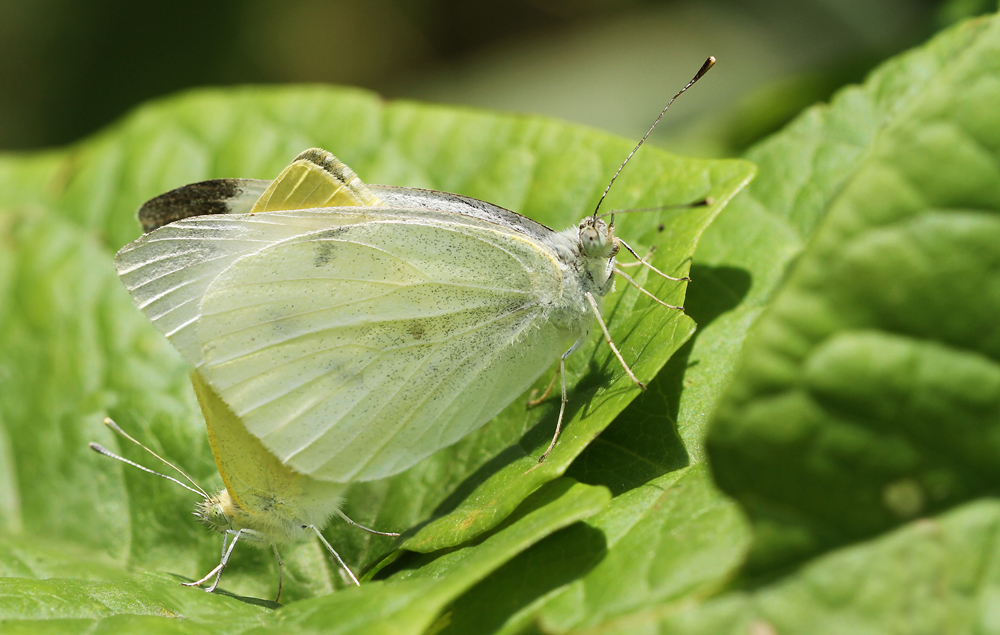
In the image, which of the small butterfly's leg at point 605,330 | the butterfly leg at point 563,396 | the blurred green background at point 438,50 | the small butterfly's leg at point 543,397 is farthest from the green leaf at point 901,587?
the blurred green background at point 438,50

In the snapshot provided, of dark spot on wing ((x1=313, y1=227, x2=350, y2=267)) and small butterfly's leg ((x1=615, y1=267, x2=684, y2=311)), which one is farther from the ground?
dark spot on wing ((x1=313, y1=227, x2=350, y2=267))

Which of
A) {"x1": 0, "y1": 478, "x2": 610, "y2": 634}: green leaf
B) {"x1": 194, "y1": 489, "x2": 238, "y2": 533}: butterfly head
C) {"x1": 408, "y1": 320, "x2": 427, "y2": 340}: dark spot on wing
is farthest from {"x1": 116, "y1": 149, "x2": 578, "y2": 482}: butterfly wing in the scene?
{"x1": 0, "y1": 478, "x2": 610, "y2": 634}: green leaf

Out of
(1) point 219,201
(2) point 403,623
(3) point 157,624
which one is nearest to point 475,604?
(2) point 403,623

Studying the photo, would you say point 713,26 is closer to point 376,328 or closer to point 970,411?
point 376,328

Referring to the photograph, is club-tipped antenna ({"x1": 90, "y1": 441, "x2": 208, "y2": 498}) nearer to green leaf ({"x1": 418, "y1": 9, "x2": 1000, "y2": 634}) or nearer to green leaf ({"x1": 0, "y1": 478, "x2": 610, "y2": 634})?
green leaf ({"x1": 0, "y1": 478, "x2": 610, "y2": 634})

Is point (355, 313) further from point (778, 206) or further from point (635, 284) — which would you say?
point (778, 206)

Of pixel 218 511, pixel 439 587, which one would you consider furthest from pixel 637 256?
pixel 218 511
